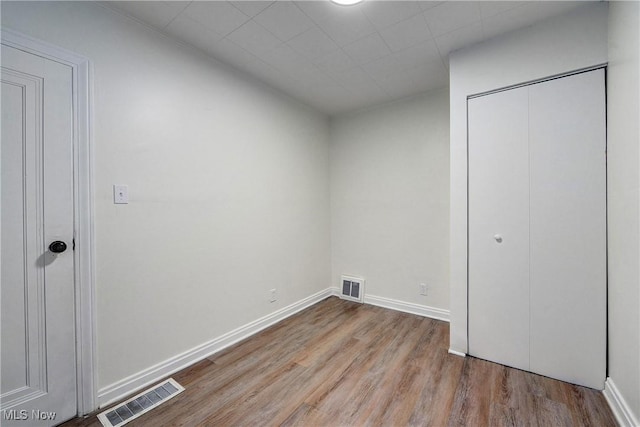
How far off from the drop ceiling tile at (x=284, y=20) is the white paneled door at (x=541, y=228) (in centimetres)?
142

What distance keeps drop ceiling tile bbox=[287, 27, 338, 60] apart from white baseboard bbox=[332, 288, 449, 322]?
268 centimetres

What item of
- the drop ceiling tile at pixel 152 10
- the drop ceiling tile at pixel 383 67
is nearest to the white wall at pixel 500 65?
the drop ceiling tile at pixel 383 67

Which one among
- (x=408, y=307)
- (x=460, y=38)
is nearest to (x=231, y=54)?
(x=460, y=38)

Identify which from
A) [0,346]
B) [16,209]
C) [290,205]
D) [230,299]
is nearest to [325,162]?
[290,205]

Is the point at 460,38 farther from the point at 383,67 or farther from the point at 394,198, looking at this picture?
the point at 394,198

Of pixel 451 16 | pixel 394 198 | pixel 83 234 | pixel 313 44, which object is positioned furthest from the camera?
pixel 394 198

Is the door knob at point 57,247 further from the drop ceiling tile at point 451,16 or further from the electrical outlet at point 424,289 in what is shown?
the electrical outlet at point 424,289

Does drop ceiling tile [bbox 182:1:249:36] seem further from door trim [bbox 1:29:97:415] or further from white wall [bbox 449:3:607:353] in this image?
white wall [bbox 449:3:607:353]

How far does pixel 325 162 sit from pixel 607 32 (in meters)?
2.62

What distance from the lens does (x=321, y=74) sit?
99.5 inches

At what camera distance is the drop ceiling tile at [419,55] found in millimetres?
2096

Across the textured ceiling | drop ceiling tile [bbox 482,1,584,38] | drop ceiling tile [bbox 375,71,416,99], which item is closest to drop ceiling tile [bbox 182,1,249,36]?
the textured ceiling

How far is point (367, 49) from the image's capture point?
2.12 m

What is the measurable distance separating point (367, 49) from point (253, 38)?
892 mm
